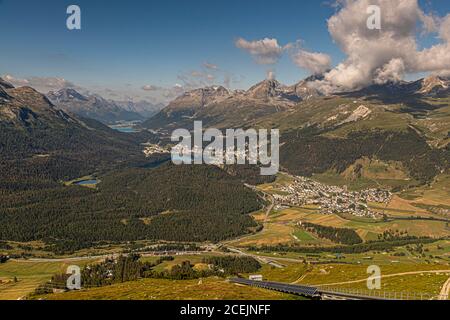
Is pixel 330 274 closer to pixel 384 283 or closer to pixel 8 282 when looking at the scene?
pixel 384 283
